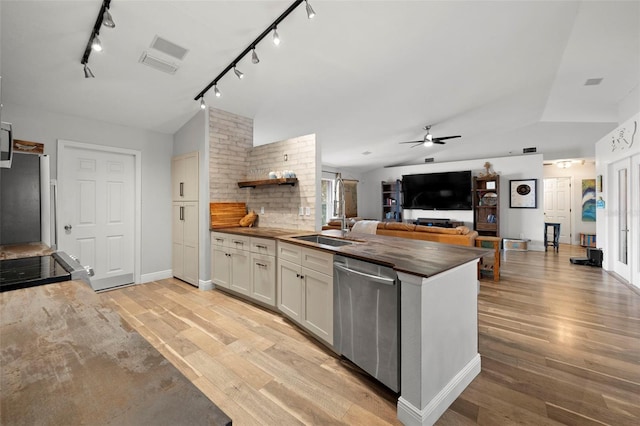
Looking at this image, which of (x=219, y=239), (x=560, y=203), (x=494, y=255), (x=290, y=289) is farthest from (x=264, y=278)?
(x=560, y=203)

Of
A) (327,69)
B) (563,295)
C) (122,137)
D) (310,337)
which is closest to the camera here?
(310,337)

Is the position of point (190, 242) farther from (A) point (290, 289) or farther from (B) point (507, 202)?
(B) point (507, 202)

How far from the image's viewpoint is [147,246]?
14.8 ft

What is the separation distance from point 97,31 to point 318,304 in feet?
10.0

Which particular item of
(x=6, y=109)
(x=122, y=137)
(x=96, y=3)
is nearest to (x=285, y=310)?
(x=96, y=3)

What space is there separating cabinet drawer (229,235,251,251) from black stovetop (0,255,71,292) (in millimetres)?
1961

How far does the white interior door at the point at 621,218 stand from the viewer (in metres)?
4.34

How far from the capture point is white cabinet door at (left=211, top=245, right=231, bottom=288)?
12.6 feet

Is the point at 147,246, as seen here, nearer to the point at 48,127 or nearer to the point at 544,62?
the point at 48,127

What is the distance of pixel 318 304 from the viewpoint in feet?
8.05

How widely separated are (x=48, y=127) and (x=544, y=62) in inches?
262

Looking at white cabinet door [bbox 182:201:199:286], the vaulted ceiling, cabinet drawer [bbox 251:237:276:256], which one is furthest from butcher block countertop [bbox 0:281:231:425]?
white cabinet door [bbox 182:201:199:286]

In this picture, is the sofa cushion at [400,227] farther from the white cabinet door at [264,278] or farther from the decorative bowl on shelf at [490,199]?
the decorative bowl on shelf at [490,199]

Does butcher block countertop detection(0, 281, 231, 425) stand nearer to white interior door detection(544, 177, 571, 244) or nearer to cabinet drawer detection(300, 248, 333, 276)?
cabinet drawer detection(300, 248, 333, 276)
